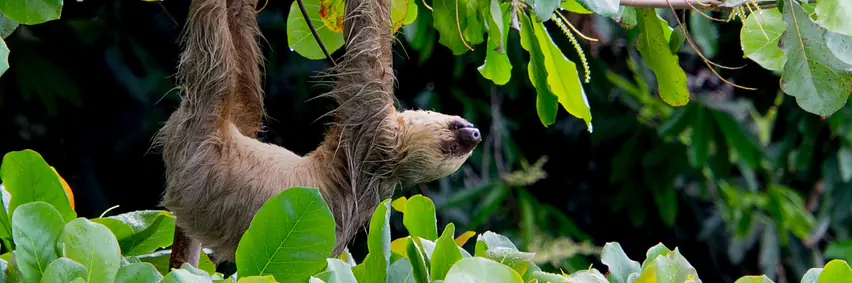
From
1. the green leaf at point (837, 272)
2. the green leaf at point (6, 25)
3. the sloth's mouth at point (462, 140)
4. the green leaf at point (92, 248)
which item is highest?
the green leaf at point (6, 25)

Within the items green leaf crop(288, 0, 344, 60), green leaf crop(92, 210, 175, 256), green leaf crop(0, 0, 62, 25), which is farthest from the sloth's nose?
green leaf crop(0, 0, 62, 25)

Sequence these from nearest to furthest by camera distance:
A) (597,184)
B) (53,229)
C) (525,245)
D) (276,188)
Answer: (53,229) → (276,188) → (525,245) → (597,184)

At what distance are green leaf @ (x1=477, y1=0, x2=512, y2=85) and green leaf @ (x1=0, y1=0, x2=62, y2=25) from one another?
915 millimetres

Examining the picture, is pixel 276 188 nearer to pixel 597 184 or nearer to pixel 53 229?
pixel 53 229

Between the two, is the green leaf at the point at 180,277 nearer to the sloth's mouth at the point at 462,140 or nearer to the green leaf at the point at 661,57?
the sloth's mouth at the point at 462,140

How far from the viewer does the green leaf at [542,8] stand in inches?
78.1

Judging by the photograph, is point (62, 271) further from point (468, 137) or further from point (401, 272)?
point (468, 137)

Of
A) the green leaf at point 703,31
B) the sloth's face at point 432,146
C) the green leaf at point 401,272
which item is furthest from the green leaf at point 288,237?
the green leaf at point 703,31

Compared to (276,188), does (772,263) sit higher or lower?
lower

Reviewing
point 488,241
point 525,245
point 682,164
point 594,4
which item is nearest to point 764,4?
point 594,4

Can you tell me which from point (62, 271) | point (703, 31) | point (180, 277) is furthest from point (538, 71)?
point (703, 31)

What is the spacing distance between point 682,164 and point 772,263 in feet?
3.16

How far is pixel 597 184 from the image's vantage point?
6641mm

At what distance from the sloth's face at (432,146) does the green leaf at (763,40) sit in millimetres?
828
